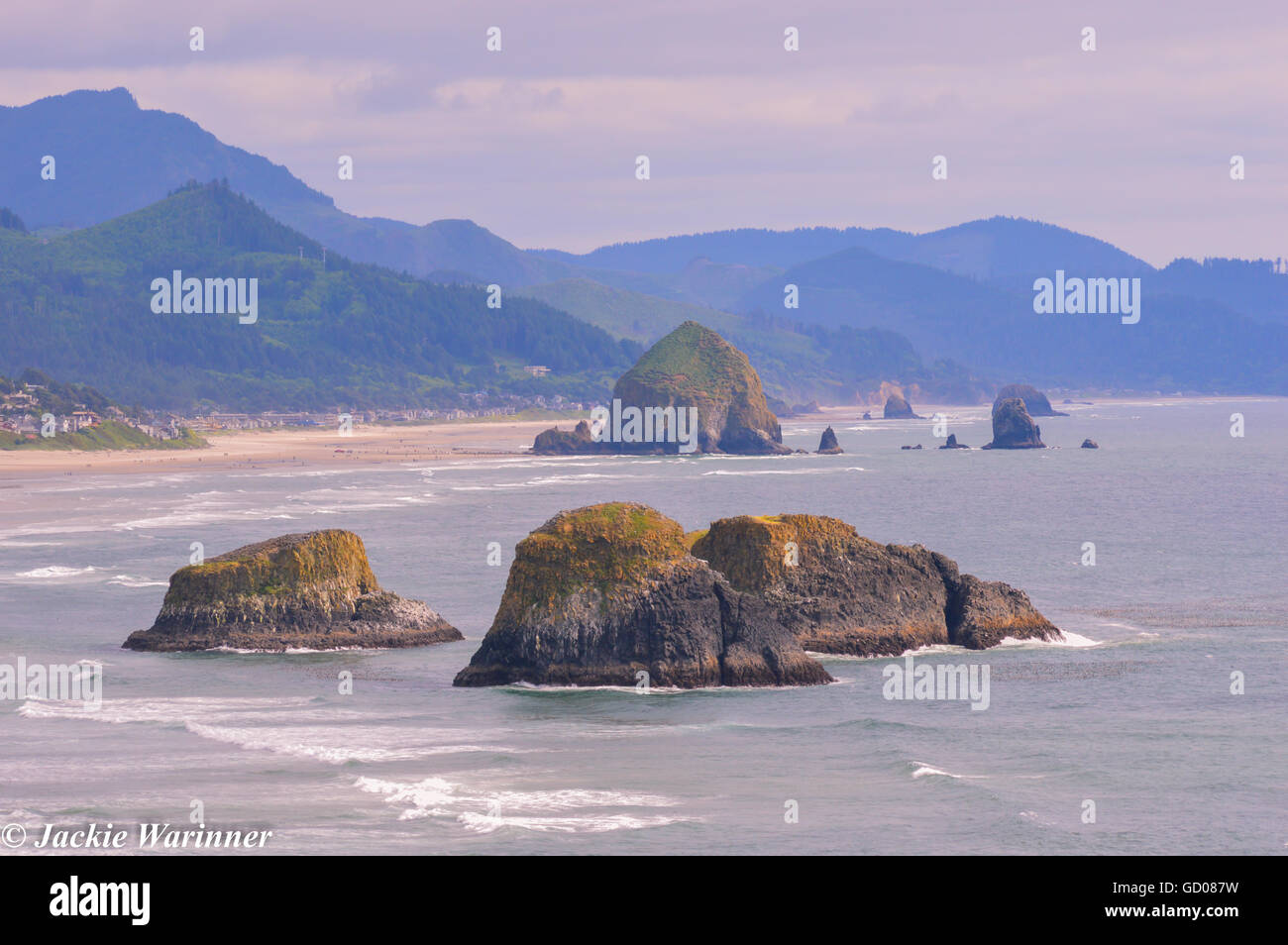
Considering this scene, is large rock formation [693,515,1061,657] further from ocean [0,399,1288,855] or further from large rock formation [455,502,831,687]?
large rock formation [455,502,831,687]

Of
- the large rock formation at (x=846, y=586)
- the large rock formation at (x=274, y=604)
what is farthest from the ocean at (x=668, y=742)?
the large rock formation at (x=846, y=586)

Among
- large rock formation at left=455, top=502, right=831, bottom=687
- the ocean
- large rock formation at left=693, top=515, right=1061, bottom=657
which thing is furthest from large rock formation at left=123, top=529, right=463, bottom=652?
large rock formation at left=693, top=515, right=1061, bottom=657

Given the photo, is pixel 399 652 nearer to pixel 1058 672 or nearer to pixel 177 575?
pixel 177 575

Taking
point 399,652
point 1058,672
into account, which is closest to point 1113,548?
point 1058,672

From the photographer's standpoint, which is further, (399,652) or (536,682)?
(399,652)
